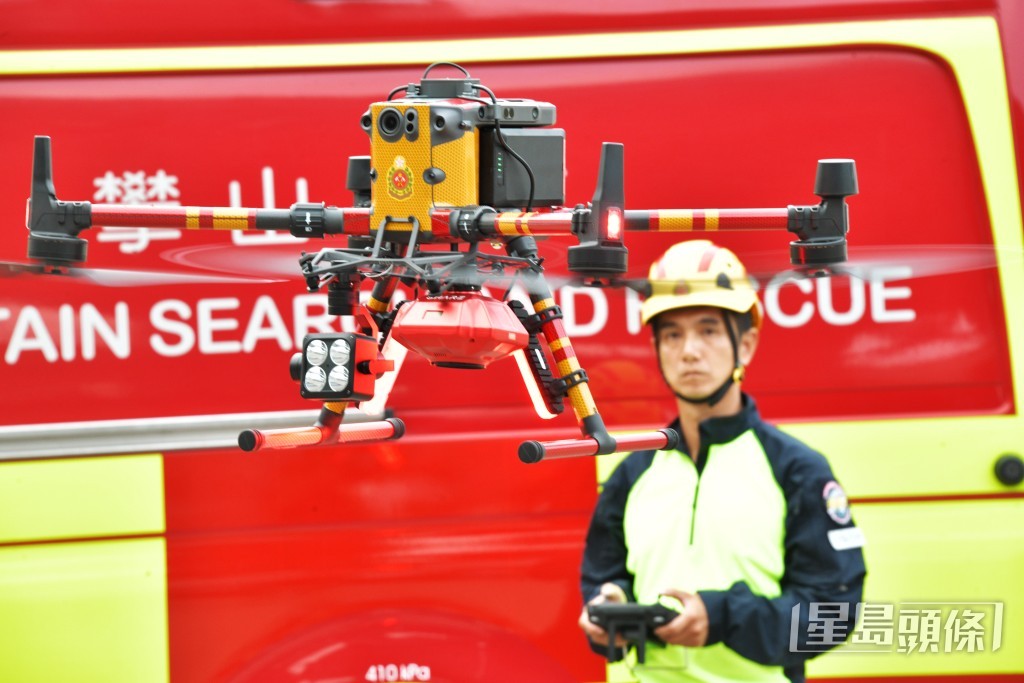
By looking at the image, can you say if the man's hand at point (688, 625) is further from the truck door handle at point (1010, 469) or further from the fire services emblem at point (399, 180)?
the fire services emblem at point (399, 180)

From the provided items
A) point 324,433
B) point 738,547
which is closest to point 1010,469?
point 738,547

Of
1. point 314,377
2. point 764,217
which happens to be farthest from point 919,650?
point 314,377

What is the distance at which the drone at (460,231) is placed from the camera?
1826mm

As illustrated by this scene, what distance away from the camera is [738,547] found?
3.11 m

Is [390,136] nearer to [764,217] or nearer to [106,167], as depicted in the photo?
[764,217]

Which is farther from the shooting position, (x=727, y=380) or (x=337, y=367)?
(x=727, y=380)

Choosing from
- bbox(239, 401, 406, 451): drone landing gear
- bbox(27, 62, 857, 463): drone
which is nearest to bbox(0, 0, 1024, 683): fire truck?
bbox(239, 401, 406, 451): drone landing gear

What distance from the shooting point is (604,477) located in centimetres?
330

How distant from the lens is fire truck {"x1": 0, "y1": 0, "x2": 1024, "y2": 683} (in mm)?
3215

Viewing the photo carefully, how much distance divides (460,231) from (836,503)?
1.55 metres

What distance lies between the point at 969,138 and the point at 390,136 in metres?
1.84

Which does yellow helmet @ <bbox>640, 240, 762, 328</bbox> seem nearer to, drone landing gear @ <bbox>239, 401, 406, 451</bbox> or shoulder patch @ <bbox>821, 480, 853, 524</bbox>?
shoulder patch @ <bbox>821, 480, 853, 524</bbox>

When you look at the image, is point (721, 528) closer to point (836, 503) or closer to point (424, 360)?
point (836, 503)

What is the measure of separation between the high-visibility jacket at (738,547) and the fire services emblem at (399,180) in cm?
146
